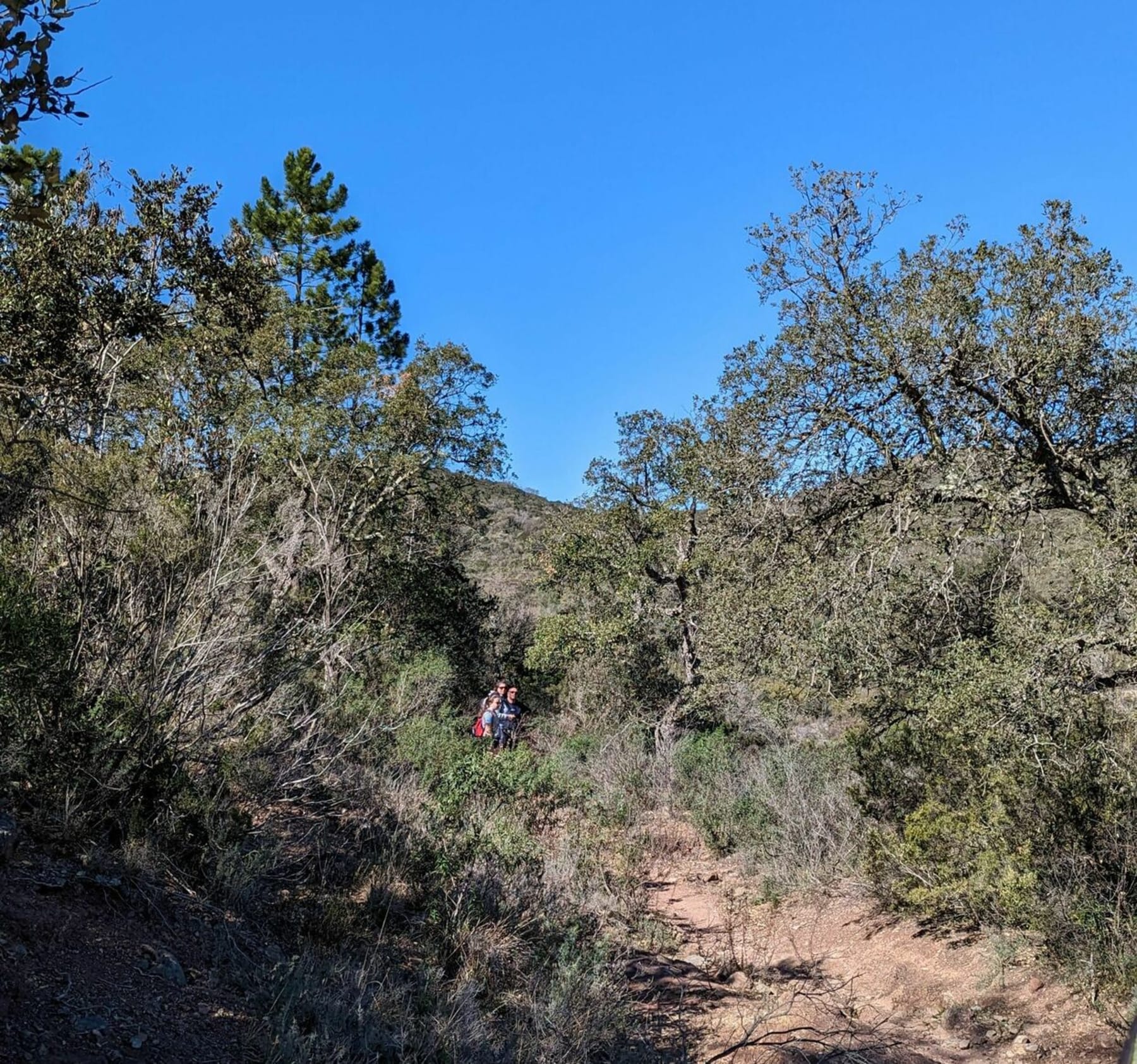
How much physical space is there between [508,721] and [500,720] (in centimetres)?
17

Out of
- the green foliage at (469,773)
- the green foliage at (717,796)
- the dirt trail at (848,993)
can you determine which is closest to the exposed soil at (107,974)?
the dirt trail at (848,993)

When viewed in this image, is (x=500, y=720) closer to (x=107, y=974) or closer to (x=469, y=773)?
(x=469, y=773)

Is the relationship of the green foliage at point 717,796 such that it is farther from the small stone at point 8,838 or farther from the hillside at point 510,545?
the small stone at point 8,838

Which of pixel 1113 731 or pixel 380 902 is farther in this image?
pixel 1113 731

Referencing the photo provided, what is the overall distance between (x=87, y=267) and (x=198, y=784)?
540cm

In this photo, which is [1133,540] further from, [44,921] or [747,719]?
[747,719]

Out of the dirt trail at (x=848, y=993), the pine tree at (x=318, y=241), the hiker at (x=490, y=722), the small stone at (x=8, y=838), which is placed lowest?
the dirt trail at (x=848, y=993)

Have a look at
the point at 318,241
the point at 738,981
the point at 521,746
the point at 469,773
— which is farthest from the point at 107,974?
the point at 318,241

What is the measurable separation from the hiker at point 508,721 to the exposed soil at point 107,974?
23.8 ft

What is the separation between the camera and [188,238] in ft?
28.5

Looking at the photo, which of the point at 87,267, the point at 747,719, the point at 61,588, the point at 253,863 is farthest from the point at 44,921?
the point at 747,719

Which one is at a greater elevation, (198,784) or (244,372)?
(244,372)

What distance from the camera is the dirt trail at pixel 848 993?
529cm

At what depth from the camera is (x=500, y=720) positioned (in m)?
11.9
